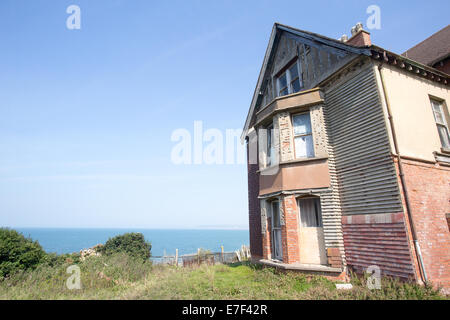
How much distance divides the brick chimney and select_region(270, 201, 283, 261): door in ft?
24.7

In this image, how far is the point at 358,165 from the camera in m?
8.63

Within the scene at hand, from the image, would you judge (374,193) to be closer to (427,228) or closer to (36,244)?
(427,228)

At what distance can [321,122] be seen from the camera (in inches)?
392

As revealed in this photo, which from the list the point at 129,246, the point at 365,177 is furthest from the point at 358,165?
the point at 129,246

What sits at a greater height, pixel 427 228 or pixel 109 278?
pixel 427 228

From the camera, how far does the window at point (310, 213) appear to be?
945cm

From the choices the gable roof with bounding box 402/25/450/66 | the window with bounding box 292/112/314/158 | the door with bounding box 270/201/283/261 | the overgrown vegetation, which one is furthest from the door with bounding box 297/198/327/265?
the gable roof with bounding box 402/25/450/66

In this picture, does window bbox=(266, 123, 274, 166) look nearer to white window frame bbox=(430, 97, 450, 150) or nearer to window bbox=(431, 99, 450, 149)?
white window frame bbox=(430, 97, 450, 150)

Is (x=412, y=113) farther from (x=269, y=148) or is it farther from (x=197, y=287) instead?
(x=197, y=287)

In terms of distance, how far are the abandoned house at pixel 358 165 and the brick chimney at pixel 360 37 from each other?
4 cm

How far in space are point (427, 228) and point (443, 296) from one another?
1.96 m

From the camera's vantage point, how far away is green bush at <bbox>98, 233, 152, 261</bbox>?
70.6ft
